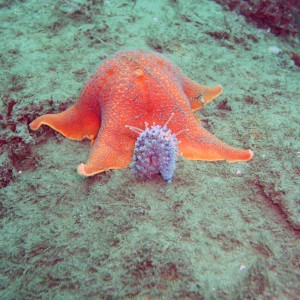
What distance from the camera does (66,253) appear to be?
2311 mm

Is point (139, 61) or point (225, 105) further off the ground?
point (139, 61)

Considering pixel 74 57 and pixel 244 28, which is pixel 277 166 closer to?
pixel 74 57

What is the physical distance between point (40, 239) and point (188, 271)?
1.32 meters

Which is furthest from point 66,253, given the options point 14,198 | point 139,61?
point 139,61

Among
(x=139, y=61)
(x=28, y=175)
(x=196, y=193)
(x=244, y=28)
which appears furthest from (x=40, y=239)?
(x=244, y=28)

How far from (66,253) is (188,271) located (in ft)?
3.37

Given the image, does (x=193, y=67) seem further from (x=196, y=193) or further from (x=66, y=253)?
(x=66, y=253)

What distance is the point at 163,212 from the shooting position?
254cm

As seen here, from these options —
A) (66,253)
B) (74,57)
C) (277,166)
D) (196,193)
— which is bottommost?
(74,57)

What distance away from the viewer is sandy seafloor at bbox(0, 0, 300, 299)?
2105 mm

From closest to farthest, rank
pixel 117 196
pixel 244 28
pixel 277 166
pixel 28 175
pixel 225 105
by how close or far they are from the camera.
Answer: pixel 117 196
pixel 277 166
pixel 28 175
pixel 225 105
pixel 244 28

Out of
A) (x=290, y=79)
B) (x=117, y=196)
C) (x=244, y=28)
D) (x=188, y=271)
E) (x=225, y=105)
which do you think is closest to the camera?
(x=188, y=271)

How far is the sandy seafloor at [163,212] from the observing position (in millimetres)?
2105

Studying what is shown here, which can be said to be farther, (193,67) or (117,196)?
(193,67)
